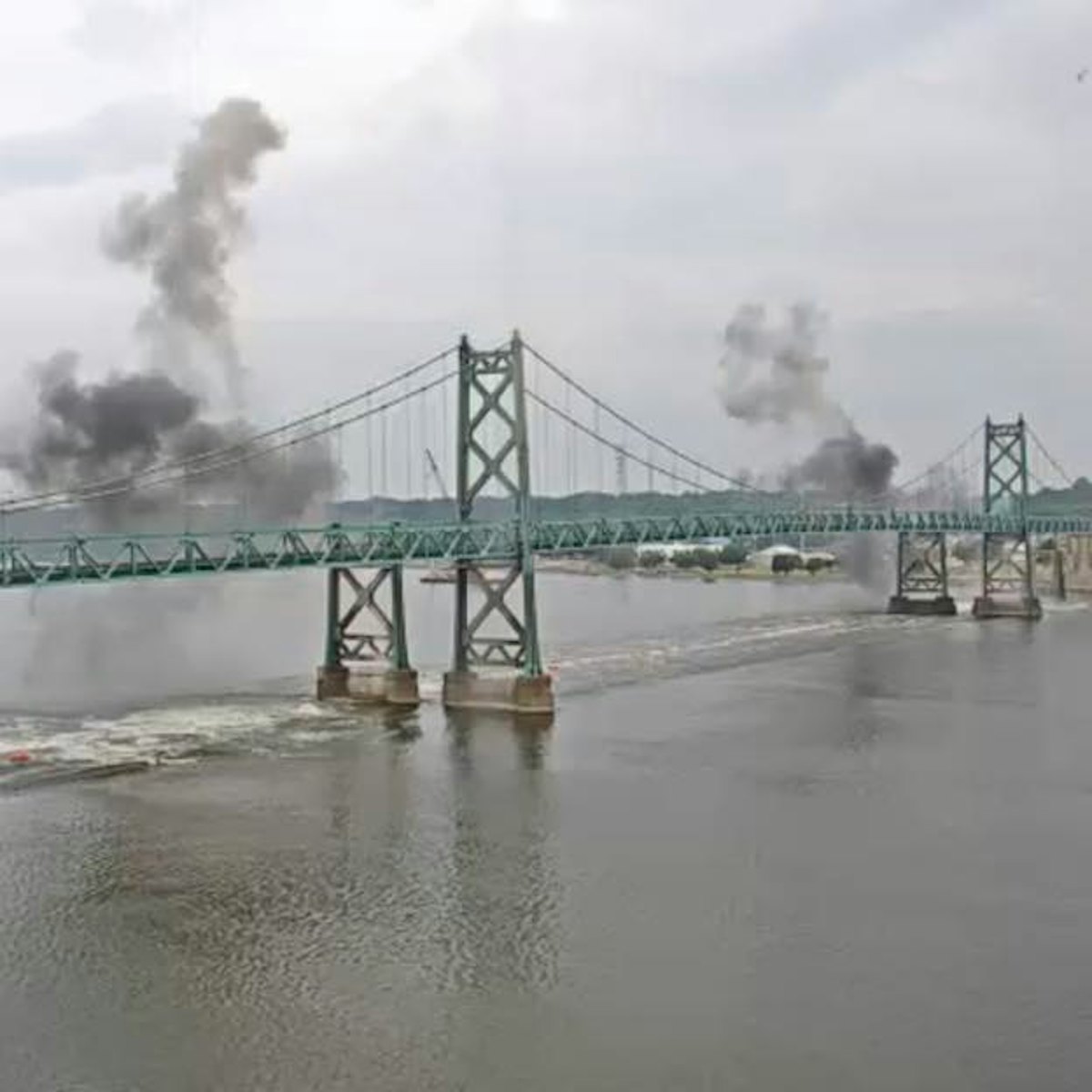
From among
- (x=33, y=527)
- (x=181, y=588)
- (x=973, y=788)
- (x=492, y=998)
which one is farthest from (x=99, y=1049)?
(x=181, y=588)

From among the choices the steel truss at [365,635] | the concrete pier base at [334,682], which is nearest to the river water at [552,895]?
the concrete pier base at [334,682]

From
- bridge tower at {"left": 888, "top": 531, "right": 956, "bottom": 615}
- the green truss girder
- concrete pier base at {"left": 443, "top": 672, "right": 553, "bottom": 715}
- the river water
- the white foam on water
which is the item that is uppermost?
the green truss girder

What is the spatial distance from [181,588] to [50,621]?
10.5 meters

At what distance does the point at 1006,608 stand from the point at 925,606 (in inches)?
173

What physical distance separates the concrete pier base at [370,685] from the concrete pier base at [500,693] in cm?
88

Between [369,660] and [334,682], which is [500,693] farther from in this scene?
[334,682]

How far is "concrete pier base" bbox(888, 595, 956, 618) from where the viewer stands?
6994 cm

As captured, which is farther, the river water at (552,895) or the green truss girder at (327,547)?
the green truss girder at (327,547)

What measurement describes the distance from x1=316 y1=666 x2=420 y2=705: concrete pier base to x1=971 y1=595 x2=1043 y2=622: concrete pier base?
41137mm

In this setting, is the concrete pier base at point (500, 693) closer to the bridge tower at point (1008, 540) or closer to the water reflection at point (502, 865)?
the water reflection at point (502, 865)

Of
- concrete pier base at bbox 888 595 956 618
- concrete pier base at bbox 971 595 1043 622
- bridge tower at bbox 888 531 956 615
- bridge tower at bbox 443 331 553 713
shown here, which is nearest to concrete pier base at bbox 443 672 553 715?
bridge tower at bbox 443 331 553 713

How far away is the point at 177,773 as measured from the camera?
81.3 ft

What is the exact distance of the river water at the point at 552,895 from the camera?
1255 cm

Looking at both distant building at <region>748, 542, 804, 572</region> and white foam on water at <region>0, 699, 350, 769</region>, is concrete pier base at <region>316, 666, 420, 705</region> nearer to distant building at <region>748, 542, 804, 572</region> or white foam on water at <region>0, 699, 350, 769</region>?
white foam on water at <region>0, 699, 350, 769</region>
